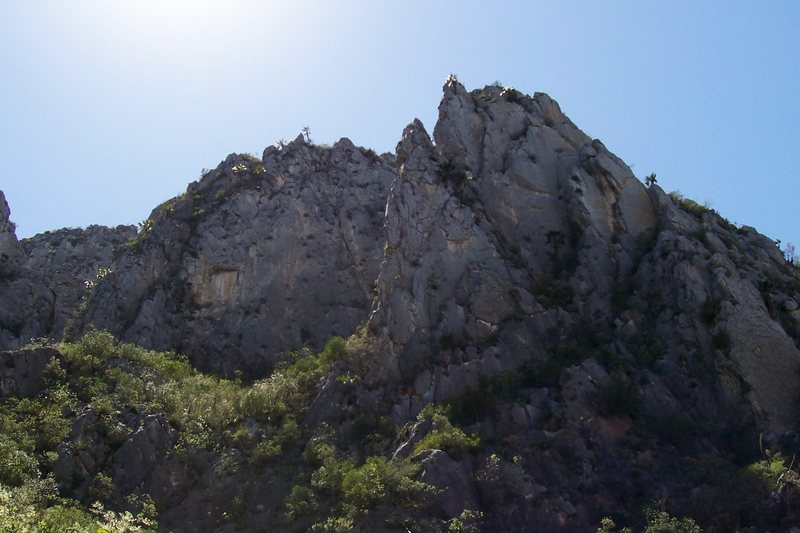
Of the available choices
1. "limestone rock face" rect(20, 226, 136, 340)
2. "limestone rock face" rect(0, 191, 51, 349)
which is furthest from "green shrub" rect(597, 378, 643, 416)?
"limestone rock face" rect(0, 191, 51, 349)

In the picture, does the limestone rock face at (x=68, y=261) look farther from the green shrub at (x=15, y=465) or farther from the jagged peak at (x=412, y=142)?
the green shrub at (x=15, y=465)

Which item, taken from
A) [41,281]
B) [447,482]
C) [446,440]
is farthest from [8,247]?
[447,482]

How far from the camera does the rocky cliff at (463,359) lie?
97.3 feet

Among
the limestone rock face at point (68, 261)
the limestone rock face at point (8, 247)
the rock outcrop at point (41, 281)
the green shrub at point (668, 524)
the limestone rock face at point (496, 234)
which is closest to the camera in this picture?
the green shrub at point (668, 524)

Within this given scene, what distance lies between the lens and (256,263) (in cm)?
4950

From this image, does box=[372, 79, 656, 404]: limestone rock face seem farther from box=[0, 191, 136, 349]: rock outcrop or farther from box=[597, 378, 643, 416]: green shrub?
box=[0, 191, 136, 349]: rock outcrop

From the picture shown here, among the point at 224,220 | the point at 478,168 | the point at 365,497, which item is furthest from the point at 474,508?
the point at 224,220

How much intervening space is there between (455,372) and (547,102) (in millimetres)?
18441

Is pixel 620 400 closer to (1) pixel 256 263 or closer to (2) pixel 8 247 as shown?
(1) pixel 256 263

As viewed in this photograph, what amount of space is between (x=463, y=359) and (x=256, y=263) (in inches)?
715

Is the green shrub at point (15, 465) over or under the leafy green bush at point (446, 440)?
under

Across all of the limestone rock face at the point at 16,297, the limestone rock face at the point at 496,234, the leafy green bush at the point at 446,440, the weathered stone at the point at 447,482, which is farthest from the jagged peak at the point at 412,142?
the limestone rock face at the point at 16,297

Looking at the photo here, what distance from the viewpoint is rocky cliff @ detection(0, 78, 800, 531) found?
29.7 meters

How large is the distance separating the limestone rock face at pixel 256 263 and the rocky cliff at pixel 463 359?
0.16m
